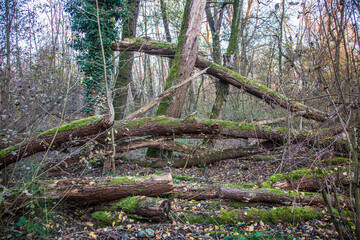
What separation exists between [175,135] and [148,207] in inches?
126

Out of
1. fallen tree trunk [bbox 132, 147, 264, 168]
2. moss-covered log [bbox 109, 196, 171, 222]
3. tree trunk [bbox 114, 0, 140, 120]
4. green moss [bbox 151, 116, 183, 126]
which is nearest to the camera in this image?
moss-covered log [bbox 109, 196, 171, 222]

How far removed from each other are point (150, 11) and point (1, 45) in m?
7.69

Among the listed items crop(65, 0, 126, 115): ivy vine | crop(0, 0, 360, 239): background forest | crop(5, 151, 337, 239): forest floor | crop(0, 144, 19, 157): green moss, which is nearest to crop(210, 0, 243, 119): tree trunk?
crop(0, 0, 360, 239): background forest

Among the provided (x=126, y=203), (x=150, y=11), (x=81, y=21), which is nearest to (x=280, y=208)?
(x=126, y=203)

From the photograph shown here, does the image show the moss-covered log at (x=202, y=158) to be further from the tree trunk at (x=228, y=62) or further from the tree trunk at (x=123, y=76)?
the tree trunk at (x=123, y=76)

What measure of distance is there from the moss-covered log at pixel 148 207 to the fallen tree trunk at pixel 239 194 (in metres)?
0.74

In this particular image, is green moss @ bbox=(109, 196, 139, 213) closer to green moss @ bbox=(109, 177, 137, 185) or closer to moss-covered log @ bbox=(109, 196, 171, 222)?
moss-covered log @ bbox=(109, 196, 171, 222)

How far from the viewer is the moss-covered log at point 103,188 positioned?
140 inches

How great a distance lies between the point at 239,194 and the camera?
4.09 metres

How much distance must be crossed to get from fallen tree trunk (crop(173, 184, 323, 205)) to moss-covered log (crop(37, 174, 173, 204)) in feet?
1.52

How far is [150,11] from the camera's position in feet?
40.9

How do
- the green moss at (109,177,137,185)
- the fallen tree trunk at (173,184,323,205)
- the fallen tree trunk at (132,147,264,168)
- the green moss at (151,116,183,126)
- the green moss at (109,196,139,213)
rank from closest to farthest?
the green moss at (109,196,139,213), the green moss at (109,177,137,185), the fallen tree trunk at (173,184,323,205), the green moss at (151,116,183,126), the fallen tree trunk at (132,147,264,168)

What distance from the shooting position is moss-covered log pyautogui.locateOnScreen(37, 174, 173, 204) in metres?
3.56

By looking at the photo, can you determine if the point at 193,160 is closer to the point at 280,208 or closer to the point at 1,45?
the point at 280,208
